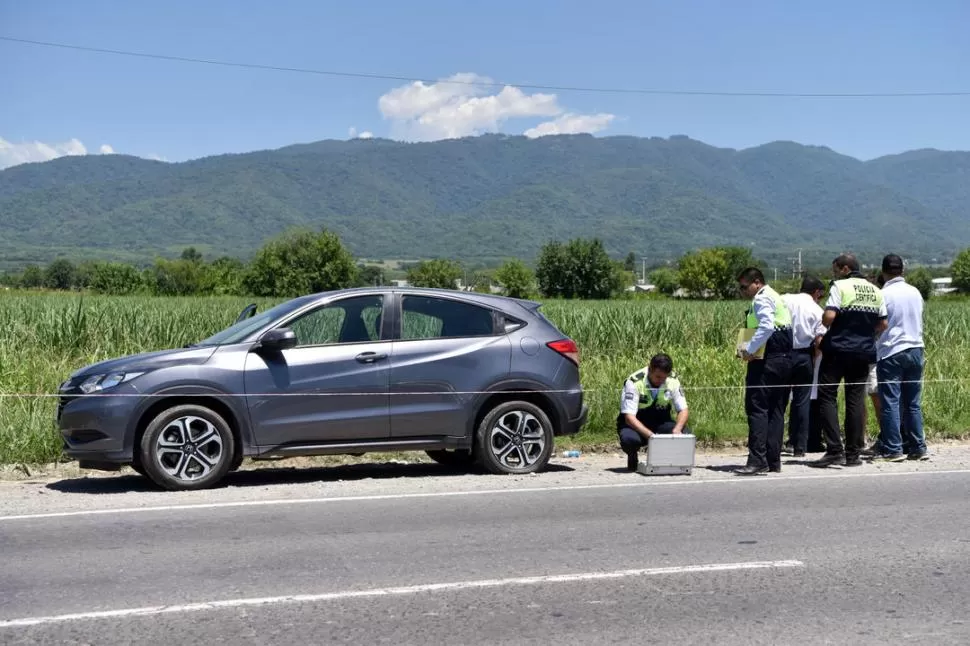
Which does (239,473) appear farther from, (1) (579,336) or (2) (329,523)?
(1) (579,336)

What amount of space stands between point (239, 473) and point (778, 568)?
18.8 ft

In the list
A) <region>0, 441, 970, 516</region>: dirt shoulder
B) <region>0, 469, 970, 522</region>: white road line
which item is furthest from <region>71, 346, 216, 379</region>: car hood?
<region>0, 469, 970, 522</region>: white road line

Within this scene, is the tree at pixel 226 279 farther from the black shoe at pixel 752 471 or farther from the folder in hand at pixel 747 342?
the black shoe at pixel 752 471

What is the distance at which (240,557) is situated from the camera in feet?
23.6

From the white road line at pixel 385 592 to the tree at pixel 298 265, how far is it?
6306 inches

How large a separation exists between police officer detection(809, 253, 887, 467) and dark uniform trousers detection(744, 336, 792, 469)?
0.70 meters

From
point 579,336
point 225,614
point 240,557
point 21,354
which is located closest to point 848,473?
point 240,557

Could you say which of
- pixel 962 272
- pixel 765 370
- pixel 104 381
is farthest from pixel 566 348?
pixel 962 272

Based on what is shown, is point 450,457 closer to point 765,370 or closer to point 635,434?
point 635,434

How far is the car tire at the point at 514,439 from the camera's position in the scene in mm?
10453

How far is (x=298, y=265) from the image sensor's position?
16938cm

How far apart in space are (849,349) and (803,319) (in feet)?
1.87

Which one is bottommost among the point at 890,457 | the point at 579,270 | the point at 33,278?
the point at 890,457

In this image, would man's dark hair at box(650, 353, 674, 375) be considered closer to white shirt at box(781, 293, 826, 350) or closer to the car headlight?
white shirt at box(781, 293, 826, 350)
